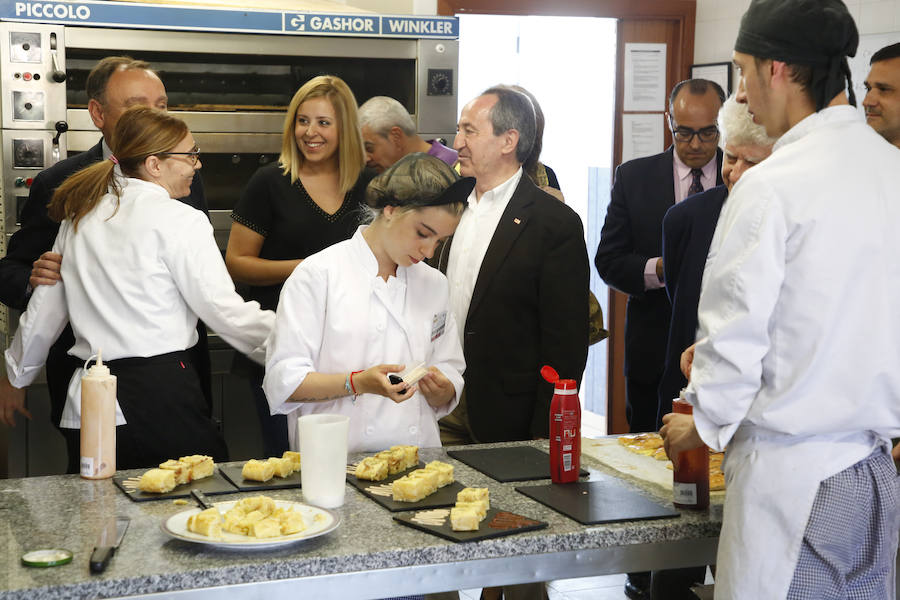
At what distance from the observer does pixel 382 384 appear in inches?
97.0

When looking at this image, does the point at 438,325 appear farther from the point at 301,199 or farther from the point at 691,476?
the point at 301,199

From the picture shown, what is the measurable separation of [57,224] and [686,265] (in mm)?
2053

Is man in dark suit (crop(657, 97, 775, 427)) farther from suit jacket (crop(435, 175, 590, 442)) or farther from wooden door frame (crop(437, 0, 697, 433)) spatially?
wooden door frame (crop(437, 0, 697, 433))

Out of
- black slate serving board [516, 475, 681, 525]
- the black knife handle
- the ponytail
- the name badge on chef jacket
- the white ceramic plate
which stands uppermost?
the ponytail

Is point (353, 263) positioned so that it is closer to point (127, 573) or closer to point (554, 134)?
point (127, 573)

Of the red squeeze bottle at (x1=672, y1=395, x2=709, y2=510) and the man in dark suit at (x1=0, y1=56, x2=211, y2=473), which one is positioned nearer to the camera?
the red squeeze bottle at (x1=672, y1=395, x2=709, y2=510)

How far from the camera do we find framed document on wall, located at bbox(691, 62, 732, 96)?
5891mm

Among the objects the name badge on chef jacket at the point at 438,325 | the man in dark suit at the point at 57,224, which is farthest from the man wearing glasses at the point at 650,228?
the man in dark suit at the point at 57,224

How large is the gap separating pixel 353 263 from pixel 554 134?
4.19m

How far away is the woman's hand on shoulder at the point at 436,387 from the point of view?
2.68 metres

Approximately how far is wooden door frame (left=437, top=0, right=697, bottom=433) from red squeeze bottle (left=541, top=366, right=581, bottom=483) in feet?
12.0

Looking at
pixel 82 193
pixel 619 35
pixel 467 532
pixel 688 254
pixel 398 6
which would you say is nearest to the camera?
pixel 467 532

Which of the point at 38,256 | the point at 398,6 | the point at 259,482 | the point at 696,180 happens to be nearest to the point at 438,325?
the point at 259,482

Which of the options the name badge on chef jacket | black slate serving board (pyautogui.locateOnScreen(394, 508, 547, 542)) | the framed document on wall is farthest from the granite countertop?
the framed document on wall
